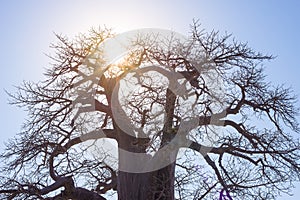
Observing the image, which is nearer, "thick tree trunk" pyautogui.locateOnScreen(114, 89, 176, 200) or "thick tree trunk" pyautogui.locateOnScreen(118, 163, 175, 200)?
"thick tree trunk" pyautogui.locateOnScreen(114, 89, 176, 200)

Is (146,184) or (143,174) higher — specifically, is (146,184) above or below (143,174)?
below

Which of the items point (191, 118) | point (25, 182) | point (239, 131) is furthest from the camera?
point (239, 131)

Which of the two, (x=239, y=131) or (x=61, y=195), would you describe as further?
(x=239, y=131)

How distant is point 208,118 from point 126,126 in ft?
4.64

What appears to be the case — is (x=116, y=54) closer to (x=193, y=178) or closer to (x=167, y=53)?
(x=167, y=53)

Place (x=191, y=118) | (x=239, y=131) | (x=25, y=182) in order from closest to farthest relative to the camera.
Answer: (x=191, y=118)
(x=25, y=182)
(x=239, y=131)

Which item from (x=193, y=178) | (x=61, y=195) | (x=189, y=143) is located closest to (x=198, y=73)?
(x=189, y=143)

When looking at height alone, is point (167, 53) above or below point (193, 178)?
above

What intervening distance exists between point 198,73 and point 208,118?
0.71m

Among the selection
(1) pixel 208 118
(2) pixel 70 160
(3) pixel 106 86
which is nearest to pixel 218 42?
(1) pixel 208 118

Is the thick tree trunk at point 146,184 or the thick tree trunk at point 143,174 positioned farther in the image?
the thick tree trunk at point 146,184

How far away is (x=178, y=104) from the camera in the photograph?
7.52 metres

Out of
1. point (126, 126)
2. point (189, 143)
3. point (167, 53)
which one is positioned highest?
point (167, 53)

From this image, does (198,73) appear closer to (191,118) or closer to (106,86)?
(191,118)
